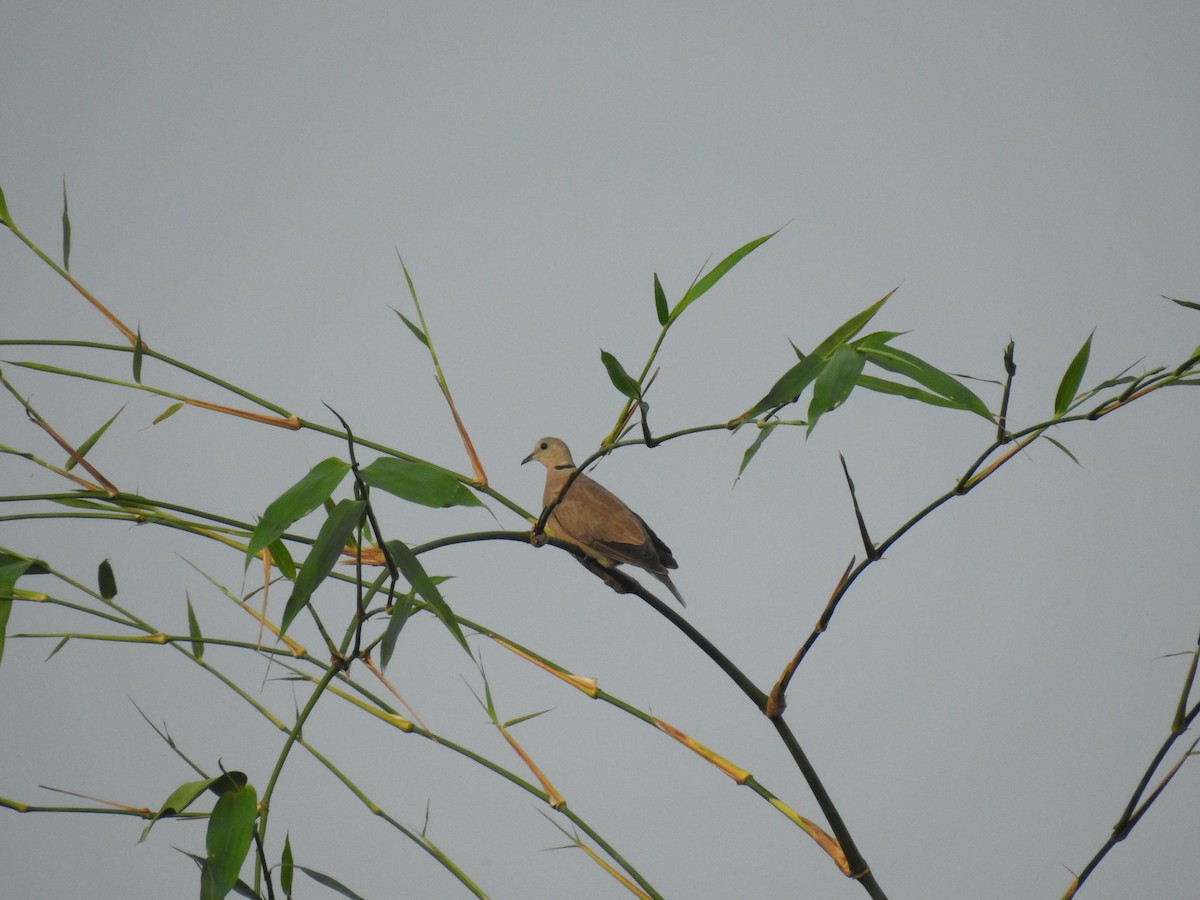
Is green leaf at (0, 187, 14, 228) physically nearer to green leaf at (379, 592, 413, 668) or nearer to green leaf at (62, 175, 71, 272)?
green leaf at (62, 175, 71, 272)

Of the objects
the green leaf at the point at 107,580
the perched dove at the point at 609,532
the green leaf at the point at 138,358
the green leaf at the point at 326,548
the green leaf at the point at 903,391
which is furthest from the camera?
the perched dove at the point at 609,532

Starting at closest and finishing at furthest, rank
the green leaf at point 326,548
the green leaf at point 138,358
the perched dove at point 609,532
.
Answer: the green leaf at point 326,548
the green leaf at point 138,358
the perched dove at point 609,532

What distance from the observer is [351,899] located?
106 centimetres

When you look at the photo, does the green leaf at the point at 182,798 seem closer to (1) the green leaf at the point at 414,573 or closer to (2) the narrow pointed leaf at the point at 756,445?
(1) the green leaf at the point at 414,573

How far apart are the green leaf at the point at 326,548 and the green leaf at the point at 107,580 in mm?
515

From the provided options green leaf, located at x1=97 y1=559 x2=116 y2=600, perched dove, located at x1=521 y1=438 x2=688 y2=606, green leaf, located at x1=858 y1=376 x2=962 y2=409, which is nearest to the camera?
green leaf, located at x1=858 y1=376 x2=962 y2=409

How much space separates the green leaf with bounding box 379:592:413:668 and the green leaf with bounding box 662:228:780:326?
374mm

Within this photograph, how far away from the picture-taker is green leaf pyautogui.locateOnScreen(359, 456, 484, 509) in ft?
2.89

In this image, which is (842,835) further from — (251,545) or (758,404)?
(251,545)

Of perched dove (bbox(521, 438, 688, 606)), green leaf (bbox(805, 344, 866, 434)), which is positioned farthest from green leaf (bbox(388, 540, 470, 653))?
perched dove (bbox(521, 438, 688, 606))

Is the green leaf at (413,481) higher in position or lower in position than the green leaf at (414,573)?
higher

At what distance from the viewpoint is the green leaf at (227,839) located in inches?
34.9

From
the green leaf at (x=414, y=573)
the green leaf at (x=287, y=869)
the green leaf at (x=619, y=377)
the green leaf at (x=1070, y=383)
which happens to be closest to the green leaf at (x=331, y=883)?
the green leaf at (x=287, y=869)

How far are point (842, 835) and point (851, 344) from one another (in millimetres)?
444
